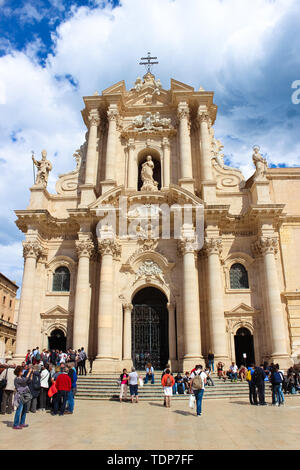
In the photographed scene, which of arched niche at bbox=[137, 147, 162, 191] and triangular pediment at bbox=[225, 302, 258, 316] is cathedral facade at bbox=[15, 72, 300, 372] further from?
arched niche at bbox=[137, 147, 162, 191]

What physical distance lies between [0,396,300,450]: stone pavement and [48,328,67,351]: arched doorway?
35.8 feet

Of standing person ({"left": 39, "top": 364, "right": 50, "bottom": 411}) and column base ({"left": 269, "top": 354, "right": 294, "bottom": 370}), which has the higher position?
column base ({"left": 269, "top": 354, "right": 294, "bottom": 370})

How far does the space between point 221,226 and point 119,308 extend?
8.48 metres

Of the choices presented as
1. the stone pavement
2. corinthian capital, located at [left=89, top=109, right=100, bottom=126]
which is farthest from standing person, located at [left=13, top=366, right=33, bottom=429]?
corinthian capital, located at [left=89, top=109, right=100, bottom=126]

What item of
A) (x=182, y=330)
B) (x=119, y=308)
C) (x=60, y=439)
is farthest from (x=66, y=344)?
(x=60, y=439)

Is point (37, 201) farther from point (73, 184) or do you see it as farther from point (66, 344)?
point (66, 344)

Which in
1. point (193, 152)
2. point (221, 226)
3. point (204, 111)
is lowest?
point (221, 226)

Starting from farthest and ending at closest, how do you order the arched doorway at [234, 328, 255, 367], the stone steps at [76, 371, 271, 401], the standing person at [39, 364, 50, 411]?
the arched doorway at [234, 328, 255, 367]
the stone steps at [76, 371, 271, 401]
the standing person at [39, 364, 50, 411]

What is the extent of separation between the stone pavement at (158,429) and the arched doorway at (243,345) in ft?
32.6

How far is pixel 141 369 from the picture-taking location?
73.4 ft

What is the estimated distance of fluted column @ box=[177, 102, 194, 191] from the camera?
24.5 meters

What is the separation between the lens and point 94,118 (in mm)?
27703

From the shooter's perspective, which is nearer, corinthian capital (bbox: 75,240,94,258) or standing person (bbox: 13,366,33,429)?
standing person (bbox: 13,366,33,429)

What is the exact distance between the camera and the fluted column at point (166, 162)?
85.7 ft
